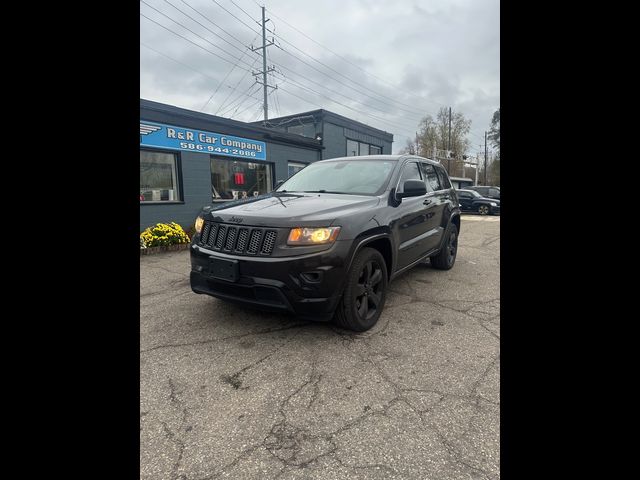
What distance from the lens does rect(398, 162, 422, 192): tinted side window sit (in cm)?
414

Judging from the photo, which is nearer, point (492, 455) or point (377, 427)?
point (492, 455)

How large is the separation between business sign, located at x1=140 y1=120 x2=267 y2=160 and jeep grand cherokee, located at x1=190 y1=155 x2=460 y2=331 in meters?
6.02

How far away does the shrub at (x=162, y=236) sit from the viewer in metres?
7.70

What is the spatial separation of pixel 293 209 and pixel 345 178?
127 cm

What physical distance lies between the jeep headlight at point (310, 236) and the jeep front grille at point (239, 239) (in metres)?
0.15

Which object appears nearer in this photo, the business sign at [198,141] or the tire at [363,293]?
the tire at [363,293]

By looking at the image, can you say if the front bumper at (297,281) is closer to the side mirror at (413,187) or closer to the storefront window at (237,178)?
the side mirror at (413,187)

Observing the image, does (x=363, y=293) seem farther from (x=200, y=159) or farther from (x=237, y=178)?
(x=237, y=178)

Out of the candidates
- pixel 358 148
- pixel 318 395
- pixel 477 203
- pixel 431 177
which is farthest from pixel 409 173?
pixel 477 203

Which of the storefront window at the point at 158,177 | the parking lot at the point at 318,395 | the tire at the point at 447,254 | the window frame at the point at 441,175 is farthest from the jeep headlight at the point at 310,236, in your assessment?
the storefront window at the point at 158,177
